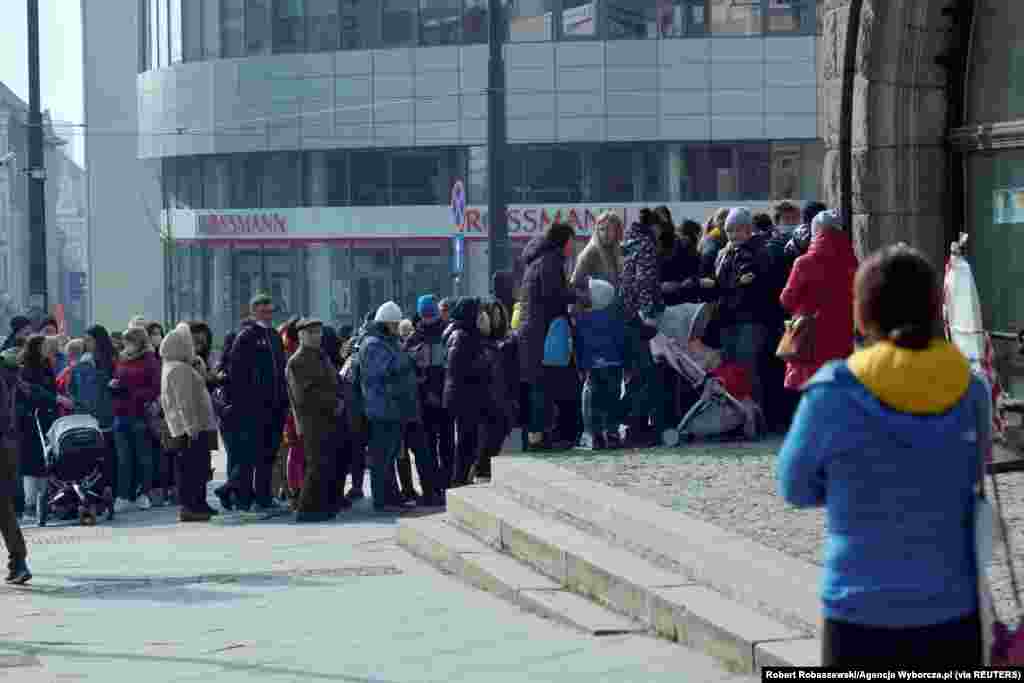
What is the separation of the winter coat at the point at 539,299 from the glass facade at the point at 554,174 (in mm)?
29442

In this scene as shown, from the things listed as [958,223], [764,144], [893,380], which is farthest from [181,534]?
[764,144]

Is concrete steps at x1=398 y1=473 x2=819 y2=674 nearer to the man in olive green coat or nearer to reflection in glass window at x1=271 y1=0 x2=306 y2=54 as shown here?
the man in olive green coat

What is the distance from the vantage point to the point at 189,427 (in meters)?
15.5

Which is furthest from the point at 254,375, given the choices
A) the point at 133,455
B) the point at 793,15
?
the point at 793,15

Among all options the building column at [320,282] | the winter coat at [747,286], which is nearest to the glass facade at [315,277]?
the building column at [320,282]

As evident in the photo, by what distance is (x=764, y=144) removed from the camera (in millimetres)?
42344

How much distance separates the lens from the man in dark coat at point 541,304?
1341cm

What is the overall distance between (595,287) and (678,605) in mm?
5497

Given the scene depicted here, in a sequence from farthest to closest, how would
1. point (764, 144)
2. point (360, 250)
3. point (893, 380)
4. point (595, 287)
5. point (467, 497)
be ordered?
point (360, 250), point (764, 144), point (595, 287), point (467, 497), point (893, 380)

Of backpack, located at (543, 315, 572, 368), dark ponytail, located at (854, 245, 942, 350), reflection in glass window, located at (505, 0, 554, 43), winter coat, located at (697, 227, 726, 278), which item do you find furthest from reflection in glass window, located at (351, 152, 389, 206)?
dark ponytail, located at (854, 245, 942, 350)

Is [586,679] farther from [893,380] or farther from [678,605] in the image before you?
[893,380]

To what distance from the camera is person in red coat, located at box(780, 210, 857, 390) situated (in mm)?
11102

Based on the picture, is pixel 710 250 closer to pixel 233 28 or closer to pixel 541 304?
pixel 541 304

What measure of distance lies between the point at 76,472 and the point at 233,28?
110 feet
